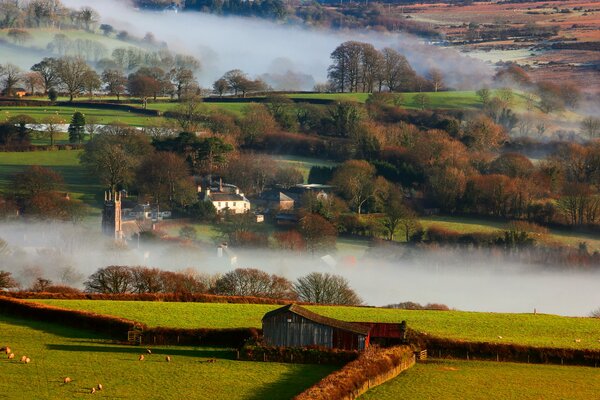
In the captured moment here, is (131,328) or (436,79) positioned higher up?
(436,79)

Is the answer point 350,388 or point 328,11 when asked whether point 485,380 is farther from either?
point 328,11

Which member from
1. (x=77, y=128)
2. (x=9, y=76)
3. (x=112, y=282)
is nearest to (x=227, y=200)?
(x=77, y=128)

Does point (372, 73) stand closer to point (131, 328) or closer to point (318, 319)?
point (131, 328)

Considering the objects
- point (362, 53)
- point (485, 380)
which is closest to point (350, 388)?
point (485, 380)

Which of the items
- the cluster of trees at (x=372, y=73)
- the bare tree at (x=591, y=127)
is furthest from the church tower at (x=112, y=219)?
the cluster of trees at (x=372, y=73)

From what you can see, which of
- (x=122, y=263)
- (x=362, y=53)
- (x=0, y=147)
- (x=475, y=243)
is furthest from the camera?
(x=362, y=53)

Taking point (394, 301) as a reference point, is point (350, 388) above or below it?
above

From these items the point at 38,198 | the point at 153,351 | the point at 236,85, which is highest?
the point at 236,85
